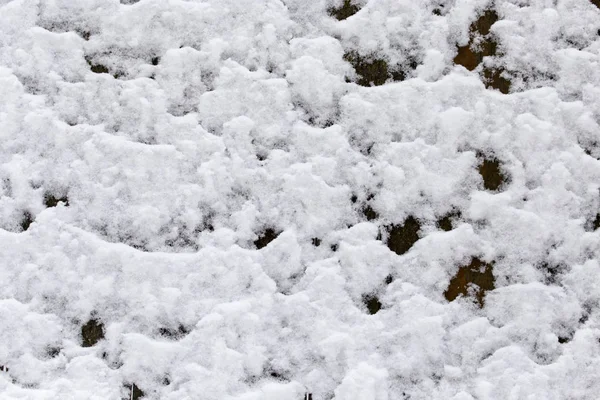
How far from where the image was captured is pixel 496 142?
1.41m

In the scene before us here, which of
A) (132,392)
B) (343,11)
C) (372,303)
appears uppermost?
(343,11)

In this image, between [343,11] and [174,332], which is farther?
[343,11]

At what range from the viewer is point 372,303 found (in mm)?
1367

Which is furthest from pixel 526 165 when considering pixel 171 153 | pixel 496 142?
pixel 171 153

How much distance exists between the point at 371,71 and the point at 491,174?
366mm

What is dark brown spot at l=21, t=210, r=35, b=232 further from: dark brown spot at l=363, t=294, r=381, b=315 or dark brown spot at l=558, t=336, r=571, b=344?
dark brown spot at l=558, t=336, r=571, b=344

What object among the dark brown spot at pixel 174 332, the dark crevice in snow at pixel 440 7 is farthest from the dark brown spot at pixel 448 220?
the dark brown spot at pixel 174 332

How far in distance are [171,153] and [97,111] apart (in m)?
0.20

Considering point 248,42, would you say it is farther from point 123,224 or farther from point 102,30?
point 123,224

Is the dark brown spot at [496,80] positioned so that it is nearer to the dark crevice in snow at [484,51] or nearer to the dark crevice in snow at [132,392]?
the dark crevice in snow at [484,51]

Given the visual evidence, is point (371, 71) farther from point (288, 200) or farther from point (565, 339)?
point (565, 339)

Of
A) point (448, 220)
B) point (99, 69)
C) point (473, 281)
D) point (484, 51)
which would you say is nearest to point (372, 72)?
point (484, 51)

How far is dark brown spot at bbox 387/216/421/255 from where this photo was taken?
1391 mm

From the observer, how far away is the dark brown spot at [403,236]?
139 cm
